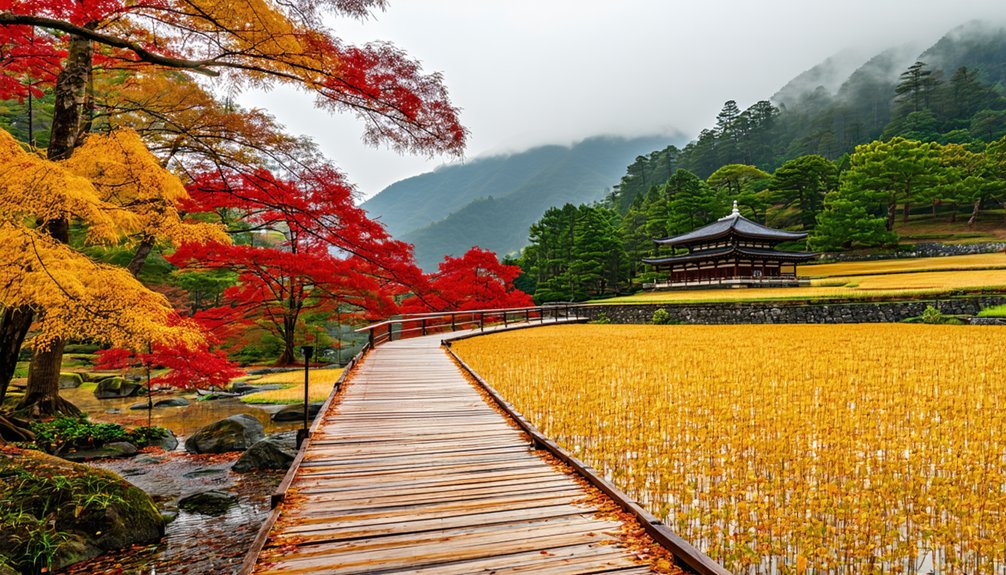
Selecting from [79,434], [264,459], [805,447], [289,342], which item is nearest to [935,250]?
[805,447]

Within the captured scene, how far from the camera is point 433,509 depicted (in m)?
3.45

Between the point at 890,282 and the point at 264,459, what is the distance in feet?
108

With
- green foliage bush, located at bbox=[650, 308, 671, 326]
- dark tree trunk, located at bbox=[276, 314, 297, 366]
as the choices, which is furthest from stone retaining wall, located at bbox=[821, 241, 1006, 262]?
dark tree trunk, located at bbox=[276, 314, 297, 366]

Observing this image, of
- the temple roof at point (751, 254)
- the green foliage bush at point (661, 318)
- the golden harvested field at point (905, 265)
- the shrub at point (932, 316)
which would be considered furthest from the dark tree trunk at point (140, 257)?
the golden harvested field at point (905, 265)

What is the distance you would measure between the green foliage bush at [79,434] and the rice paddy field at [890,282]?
24494 millimetres

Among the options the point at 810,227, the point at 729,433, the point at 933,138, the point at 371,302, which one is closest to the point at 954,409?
the point at 729,433

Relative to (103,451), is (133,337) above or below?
above

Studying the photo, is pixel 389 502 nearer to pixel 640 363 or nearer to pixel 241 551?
pixel 241 551

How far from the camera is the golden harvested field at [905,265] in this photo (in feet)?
103

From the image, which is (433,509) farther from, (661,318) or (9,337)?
(661,318)

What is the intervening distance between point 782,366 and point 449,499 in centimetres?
960

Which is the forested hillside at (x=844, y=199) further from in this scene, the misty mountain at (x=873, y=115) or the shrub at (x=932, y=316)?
the shrub at (x=932, y=316)

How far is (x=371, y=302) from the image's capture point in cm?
1977

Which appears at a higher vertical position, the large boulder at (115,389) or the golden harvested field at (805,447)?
the golden harvested field at (805,447)
